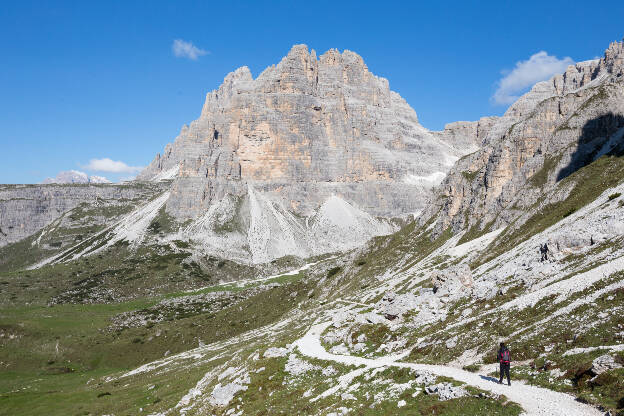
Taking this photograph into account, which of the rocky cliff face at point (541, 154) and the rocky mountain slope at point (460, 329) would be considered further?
the rocky cliff face at point (541, 154)

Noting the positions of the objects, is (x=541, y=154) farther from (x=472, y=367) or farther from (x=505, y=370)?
(x=505, y=370)

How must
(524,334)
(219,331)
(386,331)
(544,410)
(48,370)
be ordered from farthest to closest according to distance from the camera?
(219,331) → (48,370) → (386,331) → (524,334) → (544,410)

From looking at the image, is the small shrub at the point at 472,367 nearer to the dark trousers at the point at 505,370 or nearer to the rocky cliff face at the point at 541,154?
the dark trousers at the point at 505,370

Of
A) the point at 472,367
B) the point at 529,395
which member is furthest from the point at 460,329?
the point at 529,395

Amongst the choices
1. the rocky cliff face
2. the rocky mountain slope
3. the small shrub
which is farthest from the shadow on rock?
the small shrub

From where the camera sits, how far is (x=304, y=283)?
559ft

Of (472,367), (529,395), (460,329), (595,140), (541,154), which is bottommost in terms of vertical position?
(472,367)

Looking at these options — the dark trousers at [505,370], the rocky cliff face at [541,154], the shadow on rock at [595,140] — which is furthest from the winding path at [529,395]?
the shadow on rock at [595,140]

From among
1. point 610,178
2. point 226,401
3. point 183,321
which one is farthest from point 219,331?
point 610,178

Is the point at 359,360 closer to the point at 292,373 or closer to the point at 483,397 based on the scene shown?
the point at 292,373

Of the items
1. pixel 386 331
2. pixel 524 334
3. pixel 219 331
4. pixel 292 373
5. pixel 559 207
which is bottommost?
pixel 219 331

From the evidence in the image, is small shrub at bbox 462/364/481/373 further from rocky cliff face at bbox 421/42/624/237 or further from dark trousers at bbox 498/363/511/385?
rocky cliff face at bbox 421/42/624/237

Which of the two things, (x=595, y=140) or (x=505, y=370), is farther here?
(x=595, y=140)

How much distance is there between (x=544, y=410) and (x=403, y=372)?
13.8 metres
